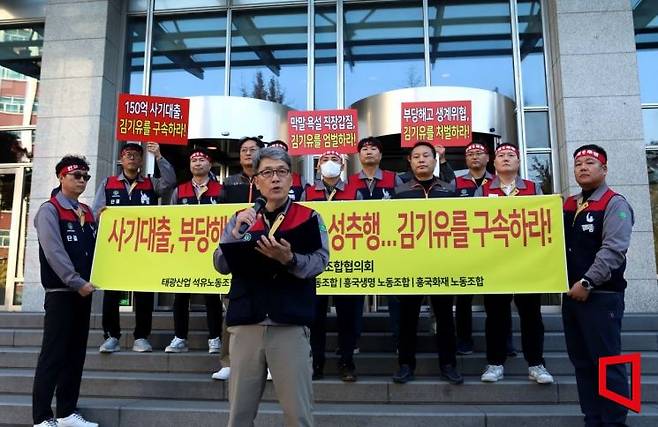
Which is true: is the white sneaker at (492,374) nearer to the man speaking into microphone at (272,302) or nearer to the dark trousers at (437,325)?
the dark trousers at (437,325)

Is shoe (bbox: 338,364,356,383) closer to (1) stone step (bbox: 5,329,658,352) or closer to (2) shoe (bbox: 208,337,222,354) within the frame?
(1) stone step (bbox: 5,329,658,352)

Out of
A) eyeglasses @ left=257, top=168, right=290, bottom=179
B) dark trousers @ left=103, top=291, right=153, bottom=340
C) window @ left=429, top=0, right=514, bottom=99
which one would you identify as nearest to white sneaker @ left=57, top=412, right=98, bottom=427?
dark trousers @ left=103, top=291, right=153, bottom=340

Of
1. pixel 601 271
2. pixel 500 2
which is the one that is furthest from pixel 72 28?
pixel 601 271

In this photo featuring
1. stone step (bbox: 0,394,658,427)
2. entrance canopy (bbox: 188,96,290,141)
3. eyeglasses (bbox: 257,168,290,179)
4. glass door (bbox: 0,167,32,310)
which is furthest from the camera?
glass door (bbox: 0,167,32,310)

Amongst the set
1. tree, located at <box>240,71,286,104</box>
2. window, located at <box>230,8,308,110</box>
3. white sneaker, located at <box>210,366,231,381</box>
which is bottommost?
white sneaker, located at <box>210,366,231,381</box>

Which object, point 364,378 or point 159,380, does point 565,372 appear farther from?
point 159,380

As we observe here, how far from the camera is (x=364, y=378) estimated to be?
5.17 meters

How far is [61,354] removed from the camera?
14.4ft

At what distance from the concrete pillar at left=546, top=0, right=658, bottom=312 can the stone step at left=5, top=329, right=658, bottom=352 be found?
75.0 inches

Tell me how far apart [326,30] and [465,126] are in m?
4.30

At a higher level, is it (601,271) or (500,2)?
(500,2)

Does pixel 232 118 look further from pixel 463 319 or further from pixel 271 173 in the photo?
pixel 271 173

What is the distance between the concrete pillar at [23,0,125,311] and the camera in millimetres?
9141

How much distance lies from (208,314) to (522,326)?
10.3ft
